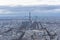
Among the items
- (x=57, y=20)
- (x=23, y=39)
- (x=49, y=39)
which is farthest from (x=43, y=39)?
(x=57, y=20)

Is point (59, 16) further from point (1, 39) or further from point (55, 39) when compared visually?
point (1, 39)

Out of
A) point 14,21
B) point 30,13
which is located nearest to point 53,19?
point 30,13

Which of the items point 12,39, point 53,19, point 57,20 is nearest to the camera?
point 12,39

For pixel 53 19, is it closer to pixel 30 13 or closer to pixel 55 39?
pixel 30 13

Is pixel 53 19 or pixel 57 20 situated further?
pixel 53 19

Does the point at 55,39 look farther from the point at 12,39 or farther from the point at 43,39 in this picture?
the point at 12,39

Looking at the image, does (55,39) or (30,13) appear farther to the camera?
(30,13)

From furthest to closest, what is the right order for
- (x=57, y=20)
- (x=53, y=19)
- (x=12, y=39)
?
(x=53, y=19) → (x=57, y=20) → (x=12, y=39)
